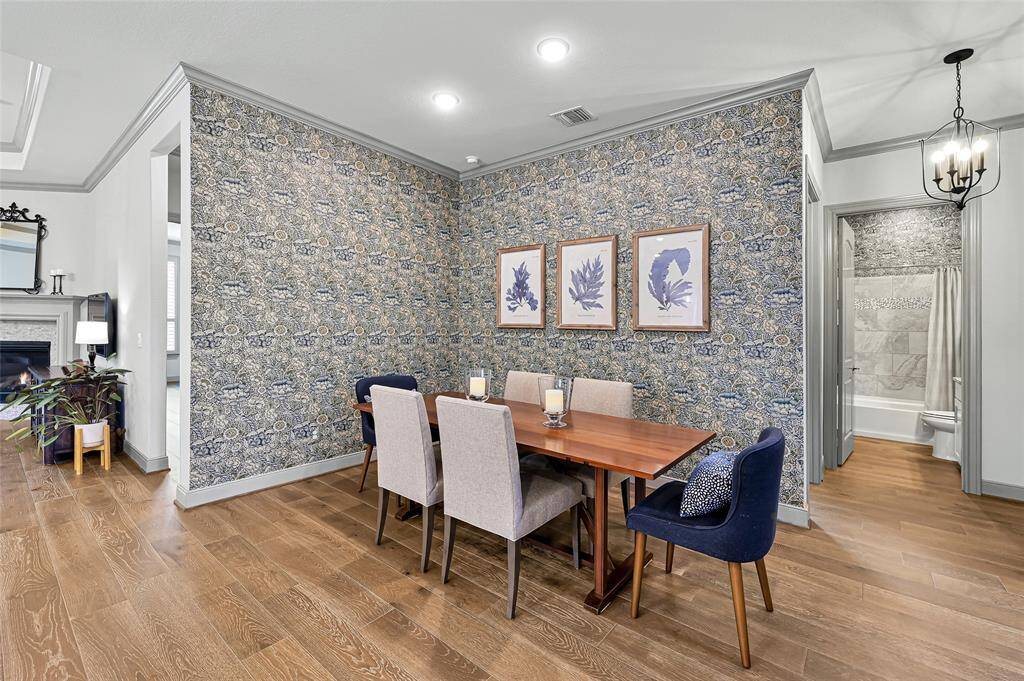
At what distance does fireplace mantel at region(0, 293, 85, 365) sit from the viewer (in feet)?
17.0

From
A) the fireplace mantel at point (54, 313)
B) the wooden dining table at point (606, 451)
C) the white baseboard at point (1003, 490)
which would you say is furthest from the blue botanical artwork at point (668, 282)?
the fireplace mantel at point (54, 313)

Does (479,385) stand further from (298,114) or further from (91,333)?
(91,333)

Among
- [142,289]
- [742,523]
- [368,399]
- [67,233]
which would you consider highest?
[67,233]

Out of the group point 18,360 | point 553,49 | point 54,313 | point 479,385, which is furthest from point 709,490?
point 18,360

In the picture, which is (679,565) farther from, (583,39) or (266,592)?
(583,39)

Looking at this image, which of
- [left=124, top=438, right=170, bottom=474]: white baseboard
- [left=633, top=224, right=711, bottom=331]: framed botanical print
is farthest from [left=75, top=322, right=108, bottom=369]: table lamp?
[left=633, top=224, right=711, bottom=331]: framed botanical print

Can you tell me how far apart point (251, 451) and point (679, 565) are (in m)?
2.95

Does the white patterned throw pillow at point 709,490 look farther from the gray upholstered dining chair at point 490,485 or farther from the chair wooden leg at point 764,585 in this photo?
the gray upholstered dining chair at point 490,485

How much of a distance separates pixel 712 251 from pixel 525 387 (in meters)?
1.66

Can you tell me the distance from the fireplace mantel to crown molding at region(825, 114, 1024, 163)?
8.13m

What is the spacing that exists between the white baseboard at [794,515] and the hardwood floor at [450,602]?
69mm

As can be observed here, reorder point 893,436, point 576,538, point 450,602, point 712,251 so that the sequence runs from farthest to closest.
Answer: point 893,436 → point 712,251 → point 576,538 → point 450,602

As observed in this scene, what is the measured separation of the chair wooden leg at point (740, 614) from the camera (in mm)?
1686

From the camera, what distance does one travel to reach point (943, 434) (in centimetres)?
441
